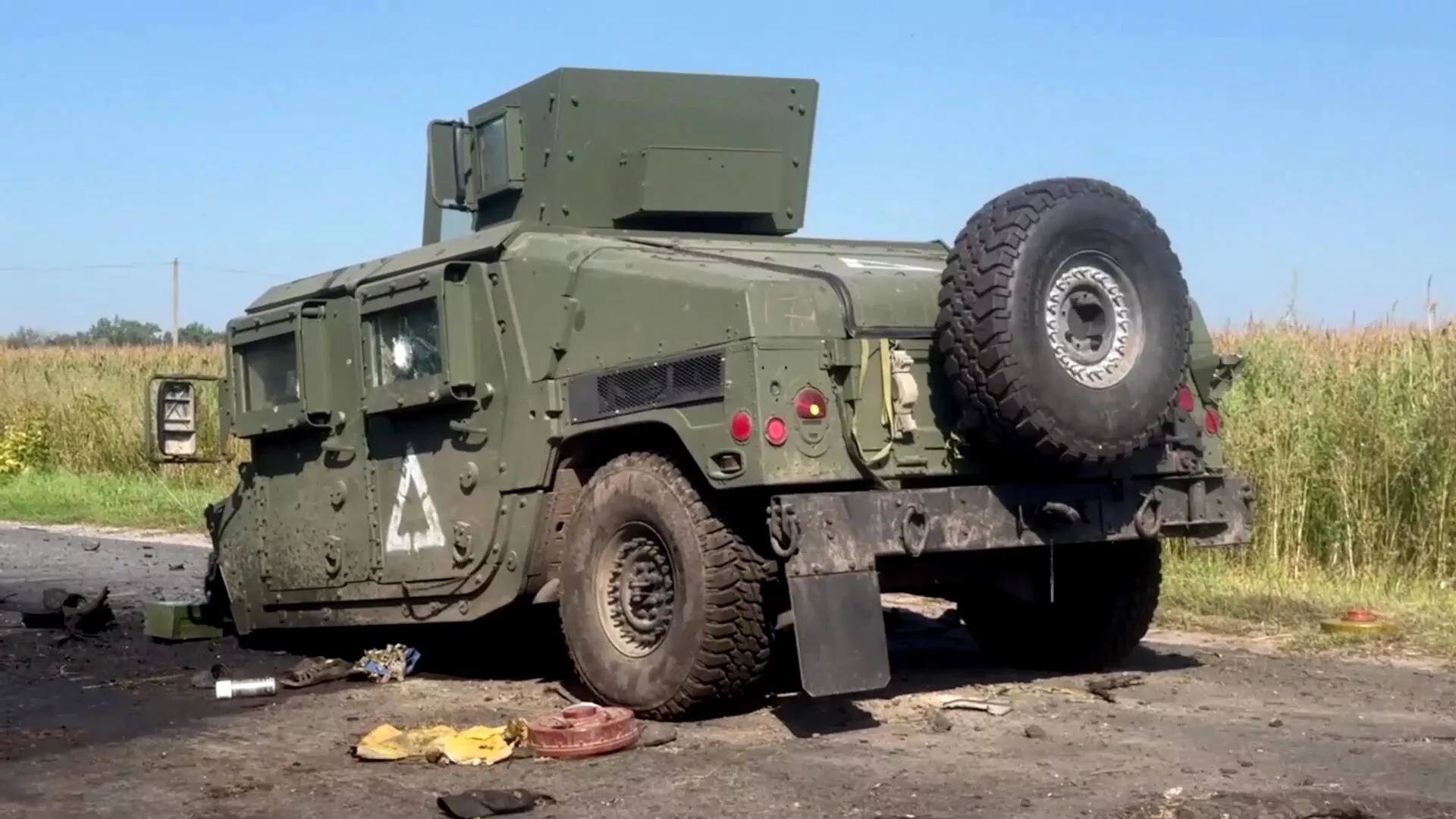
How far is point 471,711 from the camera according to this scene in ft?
23.8

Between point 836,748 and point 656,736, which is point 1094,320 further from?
point 656,736

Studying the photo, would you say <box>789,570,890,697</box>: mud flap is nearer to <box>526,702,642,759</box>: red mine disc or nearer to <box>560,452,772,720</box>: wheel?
<box>560,452,772,720</box>: wheel

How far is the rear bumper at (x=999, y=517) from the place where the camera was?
245 inches

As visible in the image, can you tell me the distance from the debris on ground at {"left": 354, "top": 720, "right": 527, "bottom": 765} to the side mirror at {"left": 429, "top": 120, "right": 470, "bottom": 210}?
3452 millimetres

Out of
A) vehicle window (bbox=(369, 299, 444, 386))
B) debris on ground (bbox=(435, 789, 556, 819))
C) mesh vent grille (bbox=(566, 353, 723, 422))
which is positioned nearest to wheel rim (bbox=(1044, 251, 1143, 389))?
mesh vent grille (bbox=(566, 353, 723, 422))

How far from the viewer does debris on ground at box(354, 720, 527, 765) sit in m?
6.18

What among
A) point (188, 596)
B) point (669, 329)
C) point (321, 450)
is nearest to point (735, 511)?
point (669, 329)

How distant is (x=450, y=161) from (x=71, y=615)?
3.26 meters

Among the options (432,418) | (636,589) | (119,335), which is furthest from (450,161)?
(119,335)

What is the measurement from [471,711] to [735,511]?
4.85 ft

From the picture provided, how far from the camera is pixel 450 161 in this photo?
9.21 m

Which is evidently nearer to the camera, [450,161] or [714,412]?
[714,412]

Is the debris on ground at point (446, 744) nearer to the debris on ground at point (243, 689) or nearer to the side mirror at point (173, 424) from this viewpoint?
the debris on ground at point (243, 689)

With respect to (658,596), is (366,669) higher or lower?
lower
